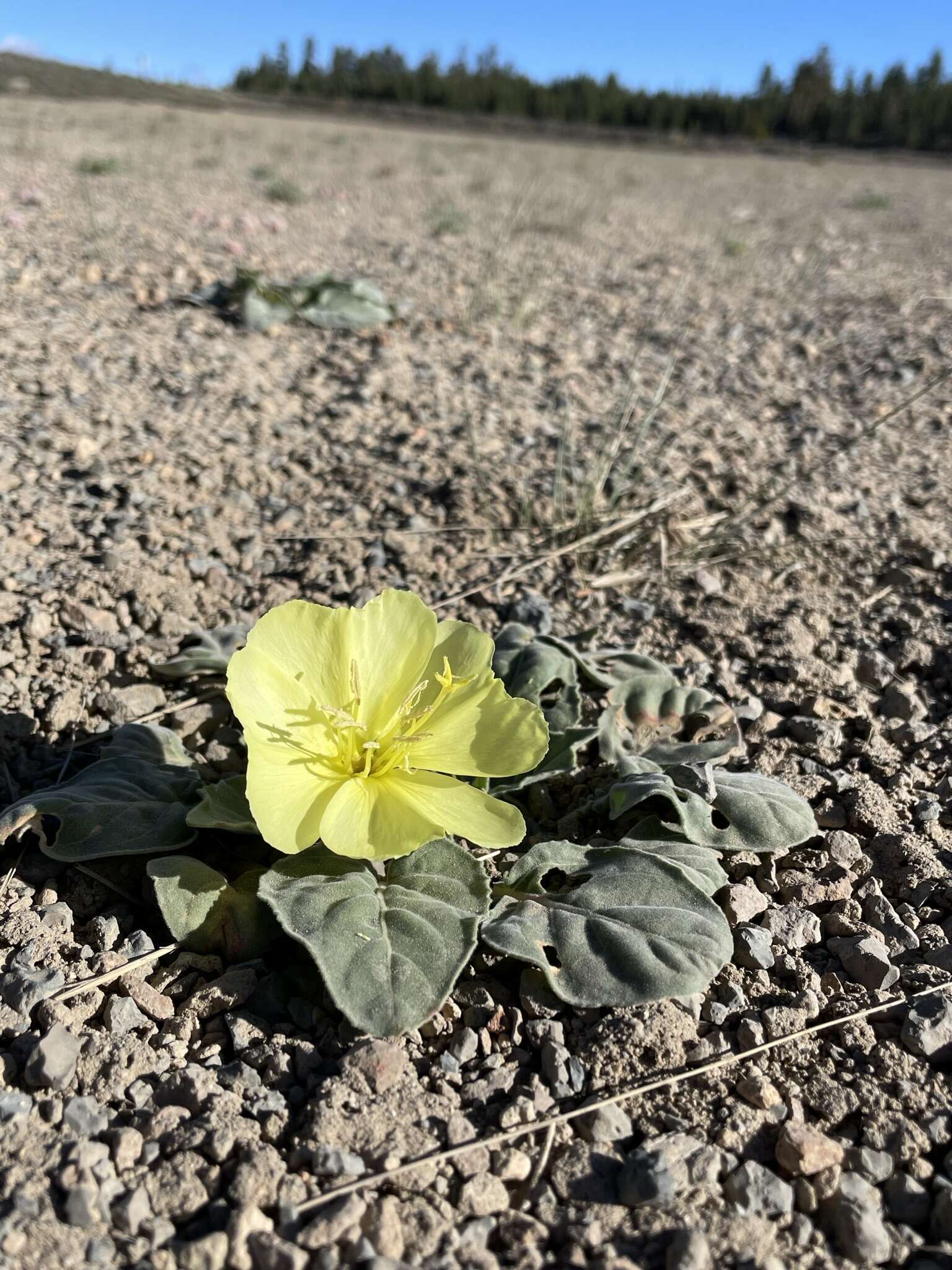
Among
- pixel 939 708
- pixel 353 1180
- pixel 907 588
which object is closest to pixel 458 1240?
pixel 353 1180

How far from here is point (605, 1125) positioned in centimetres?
139

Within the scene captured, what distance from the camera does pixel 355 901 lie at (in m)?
1.60

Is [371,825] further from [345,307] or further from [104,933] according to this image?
[345,307]

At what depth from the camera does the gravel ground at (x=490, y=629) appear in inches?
50.8

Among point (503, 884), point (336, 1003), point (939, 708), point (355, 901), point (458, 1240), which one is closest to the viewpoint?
point (458, 1240)

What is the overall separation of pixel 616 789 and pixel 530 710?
29cm

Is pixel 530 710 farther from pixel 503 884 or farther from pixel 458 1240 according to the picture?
pixel 458 1240

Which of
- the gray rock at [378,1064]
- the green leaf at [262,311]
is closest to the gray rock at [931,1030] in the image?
the gray rock at [378,1064]

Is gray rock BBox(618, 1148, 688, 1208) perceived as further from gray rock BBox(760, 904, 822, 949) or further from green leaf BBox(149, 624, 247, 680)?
green leaf BBox(149, 624, 247, 680)

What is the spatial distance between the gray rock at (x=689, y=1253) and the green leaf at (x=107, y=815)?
0.98 meters

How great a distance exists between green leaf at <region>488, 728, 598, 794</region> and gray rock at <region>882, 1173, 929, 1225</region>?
87cm

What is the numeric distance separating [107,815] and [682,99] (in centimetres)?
4876

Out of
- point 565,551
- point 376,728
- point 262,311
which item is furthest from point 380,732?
point 262,311

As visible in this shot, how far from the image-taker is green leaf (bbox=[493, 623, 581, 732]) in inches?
80.7
